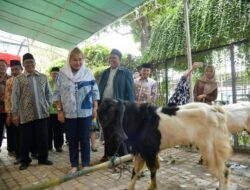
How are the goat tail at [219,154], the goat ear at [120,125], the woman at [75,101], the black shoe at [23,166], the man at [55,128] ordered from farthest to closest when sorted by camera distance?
the man at [55,128] → the black shoe at [23,166] → the woman at [75,101] → the goat tail at [219,154] → the goat ear at [120,125]

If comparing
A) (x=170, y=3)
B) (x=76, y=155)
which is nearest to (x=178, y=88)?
(x=76, y=155)

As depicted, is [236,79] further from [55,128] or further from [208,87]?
[55,128]

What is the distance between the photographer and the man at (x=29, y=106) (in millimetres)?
5309

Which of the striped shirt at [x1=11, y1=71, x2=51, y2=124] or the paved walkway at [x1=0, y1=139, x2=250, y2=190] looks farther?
the striped shirt at [x1=11, y1=71, x2=51, y2=124]

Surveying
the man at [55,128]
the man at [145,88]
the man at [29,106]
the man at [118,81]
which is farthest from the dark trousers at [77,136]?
the man at [55,128]

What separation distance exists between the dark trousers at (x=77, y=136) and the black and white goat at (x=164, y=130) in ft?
3.81

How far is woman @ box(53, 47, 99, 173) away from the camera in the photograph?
4.67 metres

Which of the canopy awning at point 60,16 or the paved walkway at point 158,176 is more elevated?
the canopy awning at point 60,16

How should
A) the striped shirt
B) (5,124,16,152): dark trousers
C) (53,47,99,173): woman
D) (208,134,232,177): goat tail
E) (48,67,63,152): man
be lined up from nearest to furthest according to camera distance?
1. (208,134,232,177): goat tail
2. (53,47,99,173): woman
3. the striped shirt
4. (5,124,16,152): dark trousers
5. (48,67,63,152): man

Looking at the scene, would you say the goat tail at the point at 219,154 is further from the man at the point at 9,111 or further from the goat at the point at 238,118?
the man at the point at 9,111

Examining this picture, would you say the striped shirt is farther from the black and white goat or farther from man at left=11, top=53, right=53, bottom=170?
the black and white goat

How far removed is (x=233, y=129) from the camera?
473 cm

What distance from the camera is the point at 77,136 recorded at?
15.8ft

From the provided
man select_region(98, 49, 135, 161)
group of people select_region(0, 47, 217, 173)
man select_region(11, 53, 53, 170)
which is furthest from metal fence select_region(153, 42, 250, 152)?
man select_region(11, 53, 53, 170)
